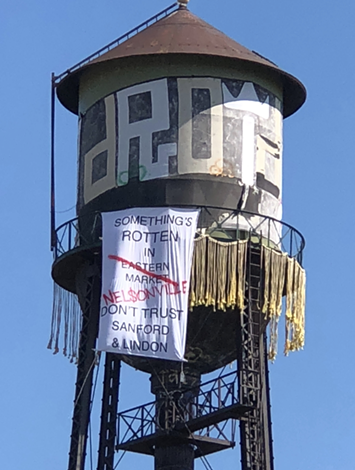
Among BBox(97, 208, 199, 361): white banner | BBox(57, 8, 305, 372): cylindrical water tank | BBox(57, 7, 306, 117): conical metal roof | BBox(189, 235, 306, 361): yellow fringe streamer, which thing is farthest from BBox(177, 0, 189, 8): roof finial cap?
BBox(189, 235, 306, 361): yellow fringe streamer

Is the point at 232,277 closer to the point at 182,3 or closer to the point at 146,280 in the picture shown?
the point at 146,280

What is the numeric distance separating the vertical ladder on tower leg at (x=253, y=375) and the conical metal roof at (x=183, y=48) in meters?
4.54

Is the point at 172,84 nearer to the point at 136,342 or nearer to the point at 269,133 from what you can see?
the point at 269,133

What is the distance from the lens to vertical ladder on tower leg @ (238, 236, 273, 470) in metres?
41.5

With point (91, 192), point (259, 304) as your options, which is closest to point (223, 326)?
point (259, 304)

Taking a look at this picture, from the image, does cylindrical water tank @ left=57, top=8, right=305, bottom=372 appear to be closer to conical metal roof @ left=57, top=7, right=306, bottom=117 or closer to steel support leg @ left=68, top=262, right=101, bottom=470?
conical metal roof @ left=57, top=7, right=306, bottom=117

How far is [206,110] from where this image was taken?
143 ft

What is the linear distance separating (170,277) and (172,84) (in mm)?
4688

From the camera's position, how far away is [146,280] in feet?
139

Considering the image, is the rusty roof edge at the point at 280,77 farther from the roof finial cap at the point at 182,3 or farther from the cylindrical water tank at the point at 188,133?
the roof finial cap at the point at 182,3

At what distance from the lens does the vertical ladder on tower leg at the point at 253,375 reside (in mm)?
41500

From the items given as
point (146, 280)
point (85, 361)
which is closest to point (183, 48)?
point (146, 280)

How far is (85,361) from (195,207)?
4.26m

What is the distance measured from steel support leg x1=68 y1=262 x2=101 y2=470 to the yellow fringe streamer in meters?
2.37
